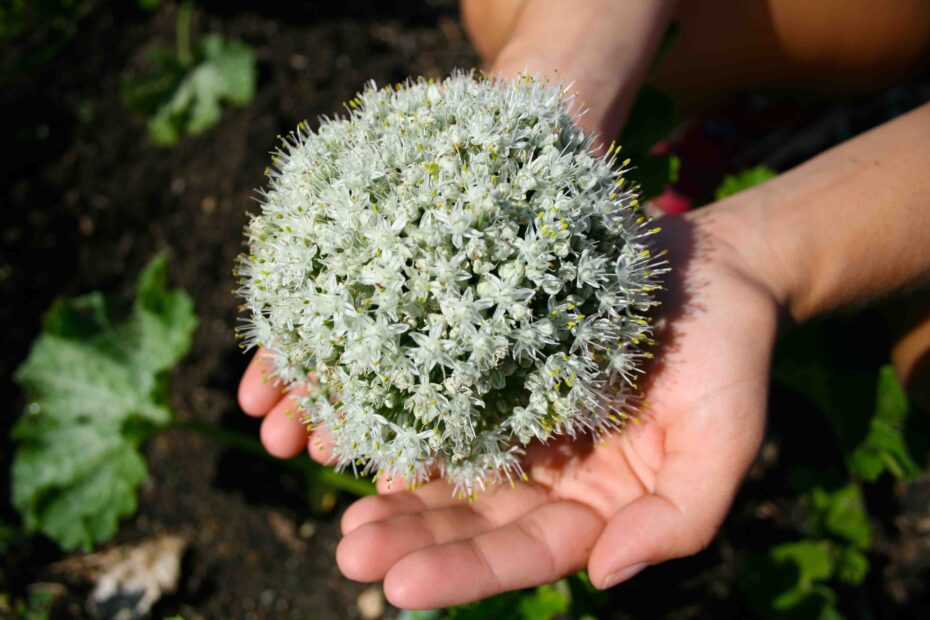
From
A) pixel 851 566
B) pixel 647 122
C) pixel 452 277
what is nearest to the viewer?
pixel 452 277

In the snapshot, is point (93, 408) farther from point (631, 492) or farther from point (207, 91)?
point (631, 492)

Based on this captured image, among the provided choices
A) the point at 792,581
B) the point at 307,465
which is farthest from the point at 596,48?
the point at 792,581

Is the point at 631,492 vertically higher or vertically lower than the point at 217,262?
higher

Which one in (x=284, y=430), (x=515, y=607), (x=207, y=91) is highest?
(x=207, y=91)

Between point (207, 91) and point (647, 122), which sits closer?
point (647, 122)

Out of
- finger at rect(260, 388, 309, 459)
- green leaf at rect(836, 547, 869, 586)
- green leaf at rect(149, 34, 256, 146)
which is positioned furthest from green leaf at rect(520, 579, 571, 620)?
green leaf at rect(149, 34, 256, 146)

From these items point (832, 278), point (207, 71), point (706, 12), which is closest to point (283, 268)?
point (832, 278)

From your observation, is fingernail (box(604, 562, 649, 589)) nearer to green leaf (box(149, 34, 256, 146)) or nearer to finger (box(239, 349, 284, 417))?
finger (box(239, 349, 284, 417))
